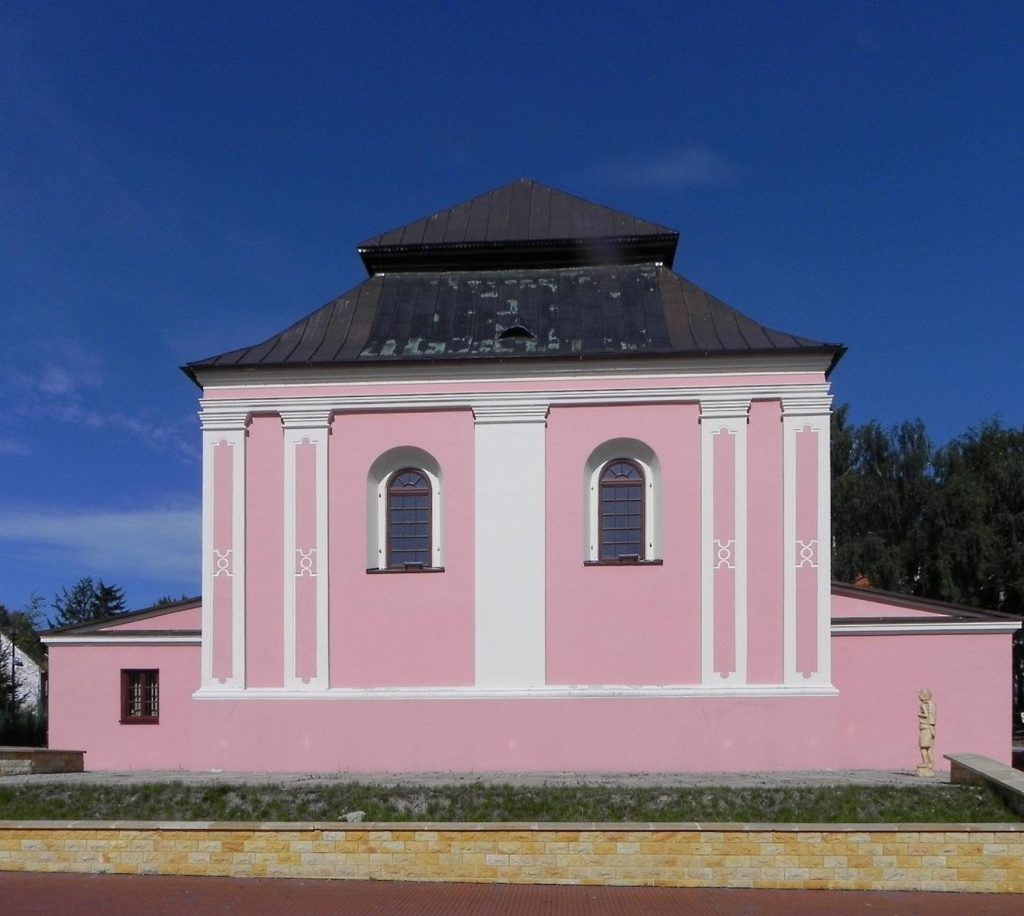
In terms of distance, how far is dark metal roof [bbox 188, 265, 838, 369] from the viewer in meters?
19.0

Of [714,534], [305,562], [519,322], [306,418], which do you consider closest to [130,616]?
[305,562]

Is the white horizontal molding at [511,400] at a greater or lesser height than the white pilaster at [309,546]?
greater

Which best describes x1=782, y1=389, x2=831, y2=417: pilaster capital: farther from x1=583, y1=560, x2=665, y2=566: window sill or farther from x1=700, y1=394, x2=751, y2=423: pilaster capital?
x1=583, y1=560, x2=665, y2=566: window sill

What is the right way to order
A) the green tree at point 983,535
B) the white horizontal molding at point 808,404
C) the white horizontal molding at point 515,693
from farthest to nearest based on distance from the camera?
1. the green tree at point 983,535
2. the white horizontal molding at point 808,404
3. the white horizontal molding at point 515,693

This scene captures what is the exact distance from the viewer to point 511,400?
61.6 feet

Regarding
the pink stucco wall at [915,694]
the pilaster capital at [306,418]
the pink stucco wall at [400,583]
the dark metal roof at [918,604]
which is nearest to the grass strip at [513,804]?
the pink stucco wall at [400,583]

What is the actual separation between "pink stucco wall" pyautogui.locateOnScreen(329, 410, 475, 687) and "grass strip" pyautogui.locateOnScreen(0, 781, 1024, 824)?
4.03m

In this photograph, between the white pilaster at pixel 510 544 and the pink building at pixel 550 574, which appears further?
the white pilaster at pixel 510 544

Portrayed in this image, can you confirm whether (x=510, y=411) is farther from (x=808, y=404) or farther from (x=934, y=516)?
(x=934, y=516)

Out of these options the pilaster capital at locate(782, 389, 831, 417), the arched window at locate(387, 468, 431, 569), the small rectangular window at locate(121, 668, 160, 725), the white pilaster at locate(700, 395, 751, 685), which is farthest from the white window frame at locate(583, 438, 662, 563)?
the small rectangular window at locate(121, 668, 160, 725)

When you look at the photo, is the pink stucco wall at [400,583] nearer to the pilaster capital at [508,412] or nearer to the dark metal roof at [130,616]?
the pilaster capital at [508,412]

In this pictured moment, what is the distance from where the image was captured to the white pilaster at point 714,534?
1803 cm

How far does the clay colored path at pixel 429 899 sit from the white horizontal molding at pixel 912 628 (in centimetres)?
808

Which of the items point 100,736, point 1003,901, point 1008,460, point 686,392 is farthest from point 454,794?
point 1008,460
